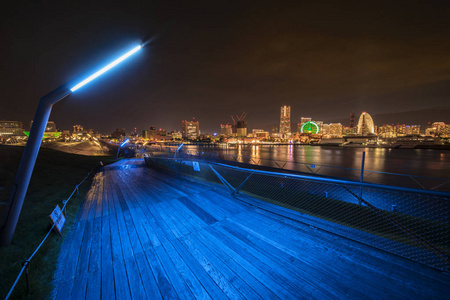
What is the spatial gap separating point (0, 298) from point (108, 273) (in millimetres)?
1163

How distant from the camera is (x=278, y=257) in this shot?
3.04 meters

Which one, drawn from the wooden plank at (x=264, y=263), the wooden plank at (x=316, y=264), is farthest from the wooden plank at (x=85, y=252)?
the wooden plank at (x=316, y=264)

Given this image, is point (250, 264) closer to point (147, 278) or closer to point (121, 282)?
point (147, 278)

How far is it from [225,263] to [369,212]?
9554 millimetres

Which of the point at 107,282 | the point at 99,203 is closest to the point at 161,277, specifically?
the point at 107,282

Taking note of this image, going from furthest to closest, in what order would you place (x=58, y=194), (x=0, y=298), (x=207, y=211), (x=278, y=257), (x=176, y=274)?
(x=58, y=194) < (x=207, y=211) < (x=278, y=257) < (x=176, y=274) < (x=0, y=298)

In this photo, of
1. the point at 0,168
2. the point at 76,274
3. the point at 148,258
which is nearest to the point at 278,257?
the point at 148,258

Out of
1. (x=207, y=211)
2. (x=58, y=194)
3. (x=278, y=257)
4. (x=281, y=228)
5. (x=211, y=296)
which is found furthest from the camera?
(x=58, y=194)

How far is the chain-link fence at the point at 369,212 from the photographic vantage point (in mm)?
3324

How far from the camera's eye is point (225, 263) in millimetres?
2938

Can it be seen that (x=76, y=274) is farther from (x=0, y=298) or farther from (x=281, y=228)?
(x=281, y=228)

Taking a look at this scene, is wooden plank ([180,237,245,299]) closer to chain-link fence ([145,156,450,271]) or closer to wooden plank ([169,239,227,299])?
wooden plank ([169,239,227,299])

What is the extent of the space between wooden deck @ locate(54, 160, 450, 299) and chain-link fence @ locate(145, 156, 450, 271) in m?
0.55

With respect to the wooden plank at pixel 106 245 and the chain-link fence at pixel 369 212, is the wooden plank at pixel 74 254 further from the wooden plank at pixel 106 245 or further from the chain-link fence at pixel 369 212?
the chain-link fence at pixel 369 212
